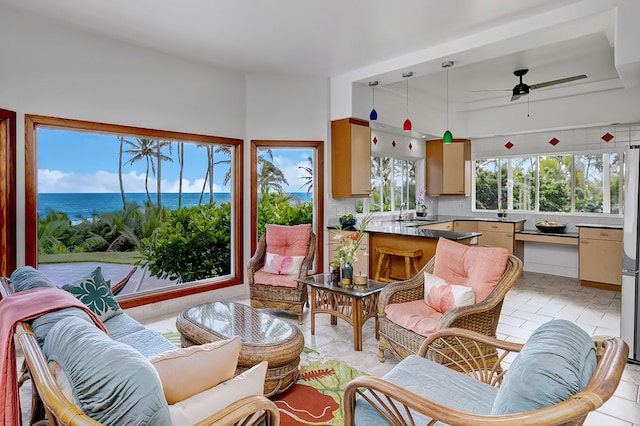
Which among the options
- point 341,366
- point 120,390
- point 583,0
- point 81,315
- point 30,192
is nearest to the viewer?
point 120,390

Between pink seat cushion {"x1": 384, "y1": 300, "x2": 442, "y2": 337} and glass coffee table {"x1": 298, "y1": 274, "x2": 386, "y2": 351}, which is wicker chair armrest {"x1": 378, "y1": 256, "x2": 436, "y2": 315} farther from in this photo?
glass coffee table {"x1": 298, "y1": 274, "x2": 386, "y2": 351}

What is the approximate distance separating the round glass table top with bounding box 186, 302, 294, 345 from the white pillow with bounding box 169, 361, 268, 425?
1.12 m

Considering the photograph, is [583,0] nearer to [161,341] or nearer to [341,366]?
[341,366]

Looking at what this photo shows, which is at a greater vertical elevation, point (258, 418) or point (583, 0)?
point (583, 0)

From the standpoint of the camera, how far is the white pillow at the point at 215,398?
45.6 inches

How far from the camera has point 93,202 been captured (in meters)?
4.19

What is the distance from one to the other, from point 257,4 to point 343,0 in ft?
2.47

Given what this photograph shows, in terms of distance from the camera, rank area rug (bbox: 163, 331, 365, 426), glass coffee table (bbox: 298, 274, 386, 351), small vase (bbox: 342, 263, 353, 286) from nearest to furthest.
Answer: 1. area rug (bbox: 163, 331, 365, 426)
2. glass coffee table (bbox: 298, 274, 386, 351)
3. small vase (bbox: 342, 263, 353, 286)

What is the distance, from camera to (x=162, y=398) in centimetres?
104

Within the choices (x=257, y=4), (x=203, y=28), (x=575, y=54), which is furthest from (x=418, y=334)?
(x=575, y=54)

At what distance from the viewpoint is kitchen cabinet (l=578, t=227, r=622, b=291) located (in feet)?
17.3

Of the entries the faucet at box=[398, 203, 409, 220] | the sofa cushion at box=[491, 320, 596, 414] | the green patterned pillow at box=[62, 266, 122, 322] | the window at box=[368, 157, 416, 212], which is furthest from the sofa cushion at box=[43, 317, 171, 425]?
the faucet at box=[398, 203, 409, 220]

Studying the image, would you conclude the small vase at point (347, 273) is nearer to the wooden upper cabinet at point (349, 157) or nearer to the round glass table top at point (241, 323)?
the round glass table top at point (241, 323)

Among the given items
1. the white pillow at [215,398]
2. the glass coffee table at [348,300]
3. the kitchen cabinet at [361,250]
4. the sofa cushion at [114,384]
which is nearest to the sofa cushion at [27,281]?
the sofa cushion at [114,384]
